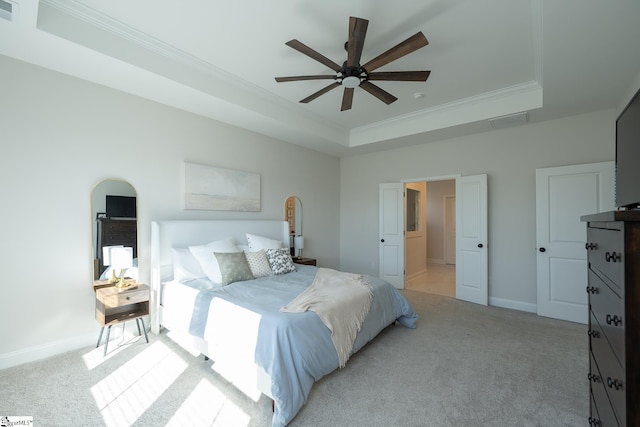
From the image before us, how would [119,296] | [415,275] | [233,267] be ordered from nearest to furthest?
[119,296] → [233,267] → [415,275]

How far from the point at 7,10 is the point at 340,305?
3.28 m

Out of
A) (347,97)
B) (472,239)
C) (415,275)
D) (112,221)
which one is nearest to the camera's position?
(347,97)

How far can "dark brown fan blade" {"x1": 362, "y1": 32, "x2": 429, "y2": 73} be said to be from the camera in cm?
196

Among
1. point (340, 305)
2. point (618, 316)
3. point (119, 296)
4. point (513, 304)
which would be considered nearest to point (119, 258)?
point (119, 296)

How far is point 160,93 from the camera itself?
10.2 feet

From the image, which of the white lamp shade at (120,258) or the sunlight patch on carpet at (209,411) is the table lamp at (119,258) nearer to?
the white lamp shade at (120,258)

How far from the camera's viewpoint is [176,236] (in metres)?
3.36

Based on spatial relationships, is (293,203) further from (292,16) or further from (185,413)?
(185,413)

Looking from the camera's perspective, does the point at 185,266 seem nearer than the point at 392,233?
Yes

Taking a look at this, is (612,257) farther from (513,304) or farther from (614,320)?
(513,304)

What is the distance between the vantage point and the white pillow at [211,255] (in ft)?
10.3

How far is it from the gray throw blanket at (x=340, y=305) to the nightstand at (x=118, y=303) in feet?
5.37

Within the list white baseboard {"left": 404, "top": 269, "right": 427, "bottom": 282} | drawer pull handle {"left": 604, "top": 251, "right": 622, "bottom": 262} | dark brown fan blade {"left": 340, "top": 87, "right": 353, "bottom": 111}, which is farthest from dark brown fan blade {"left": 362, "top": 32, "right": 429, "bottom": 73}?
white baseboard {"left": 404, "top": 269, "right": 427, "bottom": 282}

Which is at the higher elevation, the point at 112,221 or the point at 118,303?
the point at 112,221
